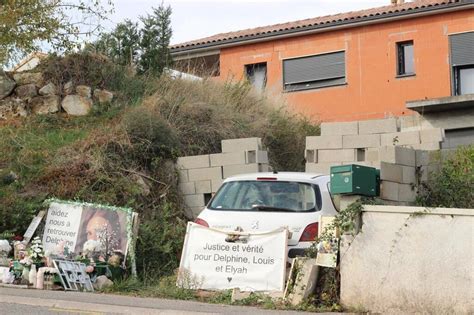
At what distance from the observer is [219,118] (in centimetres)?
1667

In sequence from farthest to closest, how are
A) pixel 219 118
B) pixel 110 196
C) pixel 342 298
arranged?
pixel 219 118 < pixel 110 196 < pixel 342 298

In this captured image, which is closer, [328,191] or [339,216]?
[339,216]

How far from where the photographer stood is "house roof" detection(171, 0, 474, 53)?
24.2m

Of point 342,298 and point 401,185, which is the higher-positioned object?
point 401,185

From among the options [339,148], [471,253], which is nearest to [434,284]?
[471,253]

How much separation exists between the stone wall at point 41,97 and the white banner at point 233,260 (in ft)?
23.6

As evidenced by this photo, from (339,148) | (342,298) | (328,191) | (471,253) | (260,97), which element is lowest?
(342,298)

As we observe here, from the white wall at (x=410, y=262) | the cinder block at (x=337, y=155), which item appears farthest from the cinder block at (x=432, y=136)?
the white wall at (x=410, y=262)

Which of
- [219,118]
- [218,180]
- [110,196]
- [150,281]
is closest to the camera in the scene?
[150,281]

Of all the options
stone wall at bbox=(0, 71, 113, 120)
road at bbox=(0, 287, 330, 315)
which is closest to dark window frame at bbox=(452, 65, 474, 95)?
stone wall at bbox=(0, 71, 113, 120)

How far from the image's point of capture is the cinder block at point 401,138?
14.5 m

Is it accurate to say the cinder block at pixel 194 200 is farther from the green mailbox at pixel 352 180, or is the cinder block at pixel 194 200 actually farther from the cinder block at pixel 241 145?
the green mailbox at pixel 352 180

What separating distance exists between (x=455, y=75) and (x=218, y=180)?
12.5 m

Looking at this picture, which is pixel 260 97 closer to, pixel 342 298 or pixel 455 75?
pixel 455 75
